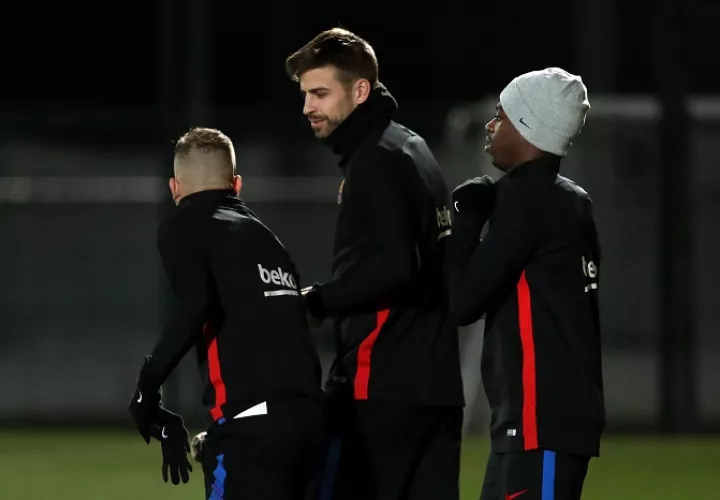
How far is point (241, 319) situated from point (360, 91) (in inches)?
31.8

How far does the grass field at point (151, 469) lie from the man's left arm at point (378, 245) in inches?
146

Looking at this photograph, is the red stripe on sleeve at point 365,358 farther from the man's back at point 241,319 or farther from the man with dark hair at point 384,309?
the man's back at point 241,319

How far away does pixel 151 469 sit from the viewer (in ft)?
31.0

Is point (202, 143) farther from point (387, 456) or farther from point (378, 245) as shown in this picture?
point (387, 456)

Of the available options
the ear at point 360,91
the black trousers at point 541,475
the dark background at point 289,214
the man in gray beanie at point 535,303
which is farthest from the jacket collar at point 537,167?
the dark background at point 289,214

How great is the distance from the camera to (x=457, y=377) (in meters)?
4.83

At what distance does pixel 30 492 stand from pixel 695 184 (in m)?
5.45

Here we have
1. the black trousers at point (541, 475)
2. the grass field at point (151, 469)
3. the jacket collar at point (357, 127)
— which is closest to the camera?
the black trousers at point (541, 475)

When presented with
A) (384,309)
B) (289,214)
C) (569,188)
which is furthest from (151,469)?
(569,188)

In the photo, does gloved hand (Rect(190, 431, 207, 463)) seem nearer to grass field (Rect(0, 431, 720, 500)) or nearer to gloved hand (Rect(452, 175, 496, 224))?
gloved hand (Rect(452, 175, 496, 224))

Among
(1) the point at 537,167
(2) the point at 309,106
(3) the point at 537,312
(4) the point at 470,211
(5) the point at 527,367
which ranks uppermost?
(2) the point at 309,106

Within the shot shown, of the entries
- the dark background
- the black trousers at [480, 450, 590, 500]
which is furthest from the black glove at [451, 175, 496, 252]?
the dark background

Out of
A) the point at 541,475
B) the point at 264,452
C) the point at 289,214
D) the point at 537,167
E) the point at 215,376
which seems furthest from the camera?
the point at 289,214

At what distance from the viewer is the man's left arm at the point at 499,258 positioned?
403 centimetres
